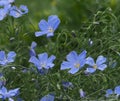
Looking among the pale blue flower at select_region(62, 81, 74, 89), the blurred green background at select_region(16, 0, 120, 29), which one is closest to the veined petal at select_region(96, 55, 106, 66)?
the pale blue flower at select_region(62, 81, 74, 89)

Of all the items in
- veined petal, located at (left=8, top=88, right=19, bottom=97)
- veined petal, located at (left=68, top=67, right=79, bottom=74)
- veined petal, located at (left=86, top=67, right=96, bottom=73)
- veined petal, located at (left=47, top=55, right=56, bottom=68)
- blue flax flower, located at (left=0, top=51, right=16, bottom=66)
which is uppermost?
blue flax flower, located at (left=0, top=51, right=16, bottom=66)

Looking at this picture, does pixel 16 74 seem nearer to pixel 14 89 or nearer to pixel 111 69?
pixel 14 89

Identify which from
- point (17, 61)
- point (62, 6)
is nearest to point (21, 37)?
point (17, 61)

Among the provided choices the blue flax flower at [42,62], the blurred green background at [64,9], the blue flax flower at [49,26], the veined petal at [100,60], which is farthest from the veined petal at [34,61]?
the blurred green background at [64,9]

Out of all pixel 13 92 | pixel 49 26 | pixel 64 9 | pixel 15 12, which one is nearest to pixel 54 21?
pixel 49 26

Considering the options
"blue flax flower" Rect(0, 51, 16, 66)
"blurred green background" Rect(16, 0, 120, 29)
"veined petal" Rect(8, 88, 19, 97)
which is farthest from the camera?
"blurred green background" Rect(16, 0, 120, 29)

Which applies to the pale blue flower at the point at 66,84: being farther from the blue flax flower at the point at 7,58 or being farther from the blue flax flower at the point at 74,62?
the blue flax flower at the point at 7,58

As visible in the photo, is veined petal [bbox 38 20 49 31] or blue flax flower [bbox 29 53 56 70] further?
veined petal [bbox 38 20 49 31]

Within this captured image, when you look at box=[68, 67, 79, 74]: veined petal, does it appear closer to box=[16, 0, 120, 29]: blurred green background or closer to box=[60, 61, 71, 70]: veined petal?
box=[60, 61, 71, 70]: veined petal

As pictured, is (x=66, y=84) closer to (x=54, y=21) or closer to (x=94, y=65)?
(x=94, y=65)
